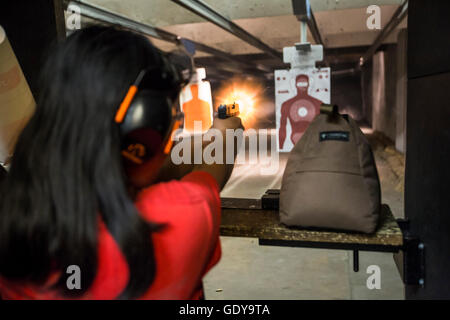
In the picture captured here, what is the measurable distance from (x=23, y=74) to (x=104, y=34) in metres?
1.07

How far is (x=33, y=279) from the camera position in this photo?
0.67 metres

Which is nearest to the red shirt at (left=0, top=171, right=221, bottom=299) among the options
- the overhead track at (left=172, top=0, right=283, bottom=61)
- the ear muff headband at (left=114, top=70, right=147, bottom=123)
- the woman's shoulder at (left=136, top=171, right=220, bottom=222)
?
the woman's shoulder at (left=136, top=171, right=220, bottom=222)

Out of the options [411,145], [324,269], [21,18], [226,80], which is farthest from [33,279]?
[226,80]

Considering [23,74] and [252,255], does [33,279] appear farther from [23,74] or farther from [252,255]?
[252,255]

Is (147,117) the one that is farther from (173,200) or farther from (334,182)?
(334,182)

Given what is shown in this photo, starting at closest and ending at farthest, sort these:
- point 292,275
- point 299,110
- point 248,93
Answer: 1. point 292,275
2. point 299,110
3. point 248,93

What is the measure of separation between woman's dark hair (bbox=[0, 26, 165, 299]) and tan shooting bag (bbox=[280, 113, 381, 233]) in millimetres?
616

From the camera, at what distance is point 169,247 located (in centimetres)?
66

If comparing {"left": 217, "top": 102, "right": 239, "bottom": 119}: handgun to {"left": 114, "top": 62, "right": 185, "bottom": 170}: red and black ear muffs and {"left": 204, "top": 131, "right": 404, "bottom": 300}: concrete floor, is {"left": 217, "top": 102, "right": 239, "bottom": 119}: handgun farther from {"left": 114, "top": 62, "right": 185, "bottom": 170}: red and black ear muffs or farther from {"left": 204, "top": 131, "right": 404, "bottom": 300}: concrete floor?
{"left": 204, "top": 131, "right": 404, "bottom": 300}: concrete floor

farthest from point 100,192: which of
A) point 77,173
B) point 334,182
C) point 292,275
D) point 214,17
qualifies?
point 214,17

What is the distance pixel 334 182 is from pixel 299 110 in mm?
3523

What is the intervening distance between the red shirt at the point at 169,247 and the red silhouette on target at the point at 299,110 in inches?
152

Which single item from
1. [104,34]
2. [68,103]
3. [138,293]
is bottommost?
[138,293]

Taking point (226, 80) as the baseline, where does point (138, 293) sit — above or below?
below
